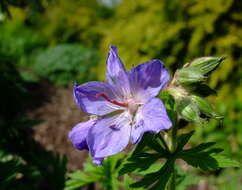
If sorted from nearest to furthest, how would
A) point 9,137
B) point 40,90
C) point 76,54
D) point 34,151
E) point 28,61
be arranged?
1. point 9,137
2. point 34,151
3. point 40,90
4. point 76,54
5. point 28,61

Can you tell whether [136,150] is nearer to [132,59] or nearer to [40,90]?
[132,59]

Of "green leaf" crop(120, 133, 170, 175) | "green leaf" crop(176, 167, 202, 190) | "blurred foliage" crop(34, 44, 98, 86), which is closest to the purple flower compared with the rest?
"green leaf" crop(120, 133, 170, 175)

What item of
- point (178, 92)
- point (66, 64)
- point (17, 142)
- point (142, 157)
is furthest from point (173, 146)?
point (66, 64)

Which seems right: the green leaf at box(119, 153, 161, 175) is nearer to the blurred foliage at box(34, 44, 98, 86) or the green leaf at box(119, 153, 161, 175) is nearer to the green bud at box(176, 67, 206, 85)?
the green bud at box(176, 67, 206, 85)

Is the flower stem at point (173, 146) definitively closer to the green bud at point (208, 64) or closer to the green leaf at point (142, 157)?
the green leaf at point (142, 157)

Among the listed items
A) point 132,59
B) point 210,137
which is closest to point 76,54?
point 132,59
